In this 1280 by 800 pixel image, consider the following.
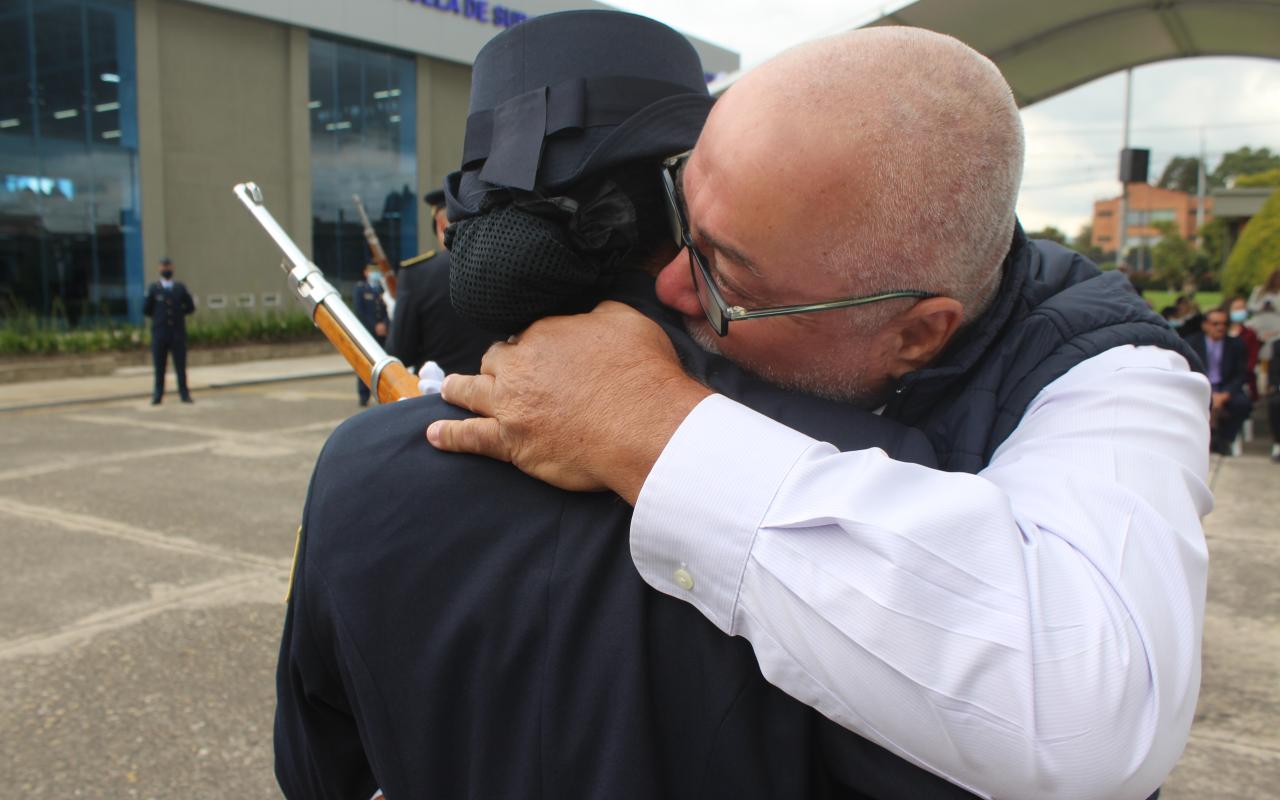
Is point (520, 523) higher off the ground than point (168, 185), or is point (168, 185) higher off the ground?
point (168, 185)

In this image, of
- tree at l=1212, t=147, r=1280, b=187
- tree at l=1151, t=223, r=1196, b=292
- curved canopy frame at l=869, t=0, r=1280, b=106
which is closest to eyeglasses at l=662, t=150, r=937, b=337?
curved canopy frame at l=869, t=0, r=1280, b=106

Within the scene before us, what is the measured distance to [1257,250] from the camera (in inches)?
812

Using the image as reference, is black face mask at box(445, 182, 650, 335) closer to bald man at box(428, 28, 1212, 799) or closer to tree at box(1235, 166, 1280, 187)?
bald man at box(428, 28, 1212, 799)

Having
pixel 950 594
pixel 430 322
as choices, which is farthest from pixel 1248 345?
pixel 950 594

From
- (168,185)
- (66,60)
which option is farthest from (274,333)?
(66,60)

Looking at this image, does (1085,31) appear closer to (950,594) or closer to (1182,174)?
(950,594)

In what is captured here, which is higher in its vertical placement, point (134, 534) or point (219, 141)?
point (219, 141)

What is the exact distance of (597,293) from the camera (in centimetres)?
117

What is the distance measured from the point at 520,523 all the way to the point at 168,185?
19003 mm

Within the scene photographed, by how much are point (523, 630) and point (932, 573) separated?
403 millimetres

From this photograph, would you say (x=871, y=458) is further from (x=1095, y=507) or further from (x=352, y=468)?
(x=352, y=468)

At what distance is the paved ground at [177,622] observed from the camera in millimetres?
3246

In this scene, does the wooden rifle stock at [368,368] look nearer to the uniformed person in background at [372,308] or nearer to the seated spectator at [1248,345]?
the seated spectator at [1248,345]

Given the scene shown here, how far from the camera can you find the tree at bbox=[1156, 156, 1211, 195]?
87312 millimetres
